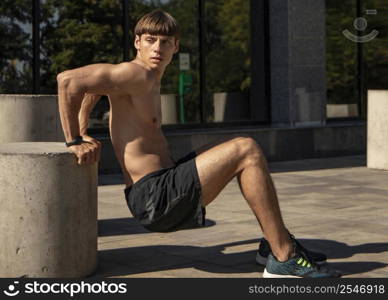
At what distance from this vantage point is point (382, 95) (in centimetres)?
1261

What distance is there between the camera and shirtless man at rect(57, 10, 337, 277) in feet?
17.8

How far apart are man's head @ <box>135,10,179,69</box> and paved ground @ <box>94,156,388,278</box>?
56.7 inches

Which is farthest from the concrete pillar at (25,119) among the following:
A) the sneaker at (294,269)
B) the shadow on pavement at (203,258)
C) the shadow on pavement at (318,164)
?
the shadow on pavement at (318,164)

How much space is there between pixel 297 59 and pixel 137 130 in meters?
9.45

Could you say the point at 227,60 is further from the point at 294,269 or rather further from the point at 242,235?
the point at 294,269

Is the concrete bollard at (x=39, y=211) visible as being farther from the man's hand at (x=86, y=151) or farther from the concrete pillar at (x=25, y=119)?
the concrete pillar at (x=25, y=119)

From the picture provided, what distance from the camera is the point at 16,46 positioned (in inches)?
495

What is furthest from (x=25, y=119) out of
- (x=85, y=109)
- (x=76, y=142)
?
(x=76, y=142)

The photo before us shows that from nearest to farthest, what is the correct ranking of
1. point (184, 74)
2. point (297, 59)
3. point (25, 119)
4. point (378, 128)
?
1. point (25, 119)
2. point (378, 128)
3. point (184, 74)
4. point (297, 59)

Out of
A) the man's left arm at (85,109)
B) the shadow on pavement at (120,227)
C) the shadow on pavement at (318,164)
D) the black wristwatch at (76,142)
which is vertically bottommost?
the shadow on pavement at (318,164)

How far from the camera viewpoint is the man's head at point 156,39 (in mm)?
5605

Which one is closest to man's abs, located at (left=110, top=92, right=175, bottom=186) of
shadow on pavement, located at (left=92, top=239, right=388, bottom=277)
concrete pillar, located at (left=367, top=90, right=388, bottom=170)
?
shadow on pavement, located at (left=92, top=239, right=388, bottom=277)

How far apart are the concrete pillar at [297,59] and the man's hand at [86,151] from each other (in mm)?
9372

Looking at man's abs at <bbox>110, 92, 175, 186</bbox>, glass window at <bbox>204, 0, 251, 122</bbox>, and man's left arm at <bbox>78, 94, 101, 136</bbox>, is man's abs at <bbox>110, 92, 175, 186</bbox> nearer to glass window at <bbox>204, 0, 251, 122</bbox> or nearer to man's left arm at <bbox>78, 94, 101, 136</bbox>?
man's left arm at <bbox>78, 94, 101, 136</bbox>
